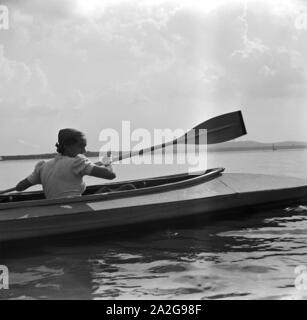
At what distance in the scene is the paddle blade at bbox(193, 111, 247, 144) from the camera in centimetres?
833

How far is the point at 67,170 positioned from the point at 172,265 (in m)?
1.66

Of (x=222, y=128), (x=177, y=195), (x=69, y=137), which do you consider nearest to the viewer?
(x=69, y=137)

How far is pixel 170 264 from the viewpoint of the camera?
4.93 meters

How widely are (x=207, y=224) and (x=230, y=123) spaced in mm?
2274

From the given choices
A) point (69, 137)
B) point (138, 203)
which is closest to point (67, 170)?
point (69, 137)

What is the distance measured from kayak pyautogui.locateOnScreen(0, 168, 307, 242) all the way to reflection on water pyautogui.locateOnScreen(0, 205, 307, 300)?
0.24 metres

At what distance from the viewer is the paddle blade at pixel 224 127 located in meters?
8.33

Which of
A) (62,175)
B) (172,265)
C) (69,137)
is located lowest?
(172,265)

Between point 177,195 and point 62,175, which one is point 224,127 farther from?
point 62,175

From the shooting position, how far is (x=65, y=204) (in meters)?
5.52
